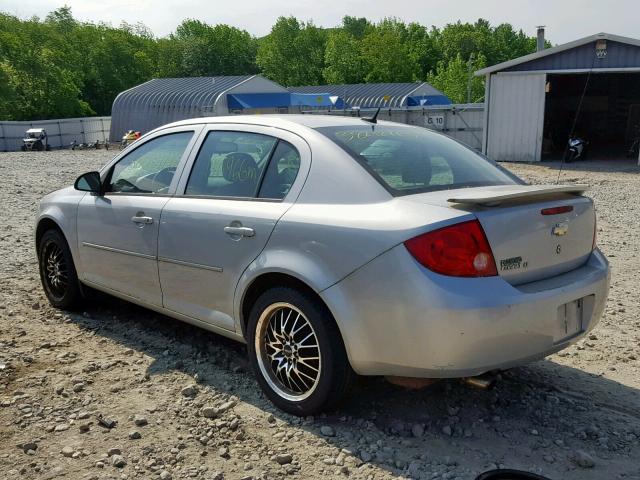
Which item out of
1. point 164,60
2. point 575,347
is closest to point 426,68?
point 164,60

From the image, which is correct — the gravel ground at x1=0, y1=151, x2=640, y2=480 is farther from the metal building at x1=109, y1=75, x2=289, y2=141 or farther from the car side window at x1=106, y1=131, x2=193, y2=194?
the metal building at x1=109, y1=75, x2=289, y2=141

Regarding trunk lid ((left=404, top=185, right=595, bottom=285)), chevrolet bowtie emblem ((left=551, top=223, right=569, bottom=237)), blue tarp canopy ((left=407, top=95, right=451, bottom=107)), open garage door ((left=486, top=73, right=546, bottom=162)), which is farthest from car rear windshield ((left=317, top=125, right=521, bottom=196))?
blue tarp canopy ((left=407, top=95, right=451, bottom=107))

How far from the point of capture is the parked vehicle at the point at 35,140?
3606 centimetres

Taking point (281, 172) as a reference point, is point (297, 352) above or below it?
below

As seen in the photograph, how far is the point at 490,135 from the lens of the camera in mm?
23219

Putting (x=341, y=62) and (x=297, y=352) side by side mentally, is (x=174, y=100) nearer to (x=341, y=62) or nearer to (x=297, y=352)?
(x=297, y=352)

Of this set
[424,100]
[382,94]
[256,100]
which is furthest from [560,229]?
[382,94]

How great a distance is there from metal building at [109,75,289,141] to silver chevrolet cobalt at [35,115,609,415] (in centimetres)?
3147

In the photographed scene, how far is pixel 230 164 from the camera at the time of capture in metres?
4.10

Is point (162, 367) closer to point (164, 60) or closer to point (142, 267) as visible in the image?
point (142, 267)

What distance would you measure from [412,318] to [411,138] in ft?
4.90

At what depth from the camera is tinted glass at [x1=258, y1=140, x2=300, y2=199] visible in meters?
3.72

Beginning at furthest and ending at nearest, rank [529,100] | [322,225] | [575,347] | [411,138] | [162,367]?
[529,100] → [575,347] → [162,367] → [411,138] → [322,225]

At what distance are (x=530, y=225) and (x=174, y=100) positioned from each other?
36791 millimetres
